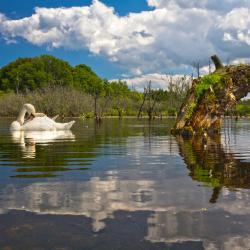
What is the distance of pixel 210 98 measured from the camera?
2642 centimetres

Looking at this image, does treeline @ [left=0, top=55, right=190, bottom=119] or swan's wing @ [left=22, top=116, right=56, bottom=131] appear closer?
swan's wing @ [left=22, top=116, right=56, bottom=131]

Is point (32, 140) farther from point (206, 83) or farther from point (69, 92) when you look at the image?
point (69, 92)

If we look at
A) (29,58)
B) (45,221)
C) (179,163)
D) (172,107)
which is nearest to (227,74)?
(179,163)

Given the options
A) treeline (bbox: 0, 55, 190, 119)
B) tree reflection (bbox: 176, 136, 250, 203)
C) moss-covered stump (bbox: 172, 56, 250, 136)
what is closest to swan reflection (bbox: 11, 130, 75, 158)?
tree reflection (bbox: 176, 136, 250, 203)

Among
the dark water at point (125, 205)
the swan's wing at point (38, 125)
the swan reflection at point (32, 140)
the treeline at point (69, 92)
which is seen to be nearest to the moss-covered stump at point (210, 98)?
the swan reflection at point (32, 140)

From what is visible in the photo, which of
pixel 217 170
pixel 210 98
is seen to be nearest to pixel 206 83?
pixel 210 98

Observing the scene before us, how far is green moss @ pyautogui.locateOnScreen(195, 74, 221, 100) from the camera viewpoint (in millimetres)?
26781

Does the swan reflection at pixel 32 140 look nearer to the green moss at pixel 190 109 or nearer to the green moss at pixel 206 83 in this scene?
the green moss at pixel 190 109

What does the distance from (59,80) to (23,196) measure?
13885 centimetres

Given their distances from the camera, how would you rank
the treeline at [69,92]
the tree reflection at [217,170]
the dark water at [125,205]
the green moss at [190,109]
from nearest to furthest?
the dark water at [125,205], the tree reflection at [217,170], the green moss at [190,109], the treeline at [69,92]

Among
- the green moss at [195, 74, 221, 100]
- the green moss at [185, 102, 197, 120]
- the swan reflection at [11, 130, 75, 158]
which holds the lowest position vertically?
the swan reflection at [11, 130, 75, 158]

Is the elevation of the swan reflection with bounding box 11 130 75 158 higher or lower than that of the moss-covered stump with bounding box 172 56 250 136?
lower

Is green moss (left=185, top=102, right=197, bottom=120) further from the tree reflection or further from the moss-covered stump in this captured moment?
the tree reflection

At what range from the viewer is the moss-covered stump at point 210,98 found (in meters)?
26.7
